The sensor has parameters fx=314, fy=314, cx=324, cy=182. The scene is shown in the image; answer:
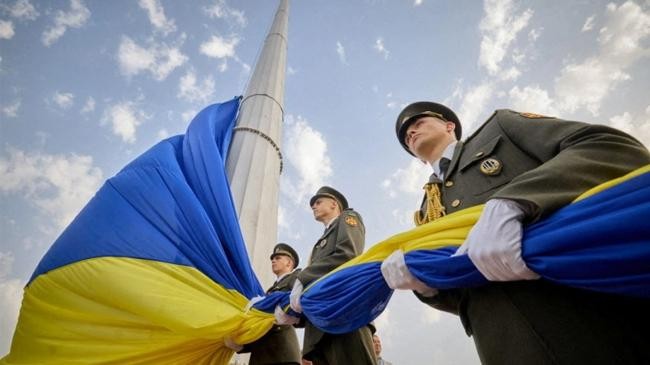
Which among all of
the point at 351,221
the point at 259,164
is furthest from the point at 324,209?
the point at 259,164

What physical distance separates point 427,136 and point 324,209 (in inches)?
57.7

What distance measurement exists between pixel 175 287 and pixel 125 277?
0.35 meters

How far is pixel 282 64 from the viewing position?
863cm

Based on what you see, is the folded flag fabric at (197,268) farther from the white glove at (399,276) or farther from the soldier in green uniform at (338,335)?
the soldier in green uniform at (338,335)

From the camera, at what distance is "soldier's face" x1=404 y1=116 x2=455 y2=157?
5.70 ft

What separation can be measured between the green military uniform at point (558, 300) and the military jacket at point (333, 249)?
989 mm

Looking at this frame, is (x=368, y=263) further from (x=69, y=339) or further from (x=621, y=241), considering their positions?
(x=69, y=339)

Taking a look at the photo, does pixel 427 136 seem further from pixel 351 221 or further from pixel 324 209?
pixel 324 209

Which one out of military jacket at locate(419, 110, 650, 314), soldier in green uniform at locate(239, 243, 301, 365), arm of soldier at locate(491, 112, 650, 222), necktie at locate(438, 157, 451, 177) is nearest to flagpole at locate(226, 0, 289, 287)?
soldier in green uniform at locate(239, 243, 301, 365)

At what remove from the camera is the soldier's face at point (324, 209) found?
117 inches

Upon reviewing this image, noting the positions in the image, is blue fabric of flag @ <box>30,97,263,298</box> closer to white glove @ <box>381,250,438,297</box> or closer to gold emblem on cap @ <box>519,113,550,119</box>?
white glove @ <box>381,250,438,297</box>

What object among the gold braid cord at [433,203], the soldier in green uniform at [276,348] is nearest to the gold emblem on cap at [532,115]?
the gold braid cord at [433,203]

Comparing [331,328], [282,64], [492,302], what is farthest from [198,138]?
[282,64]

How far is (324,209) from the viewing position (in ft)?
9.81
